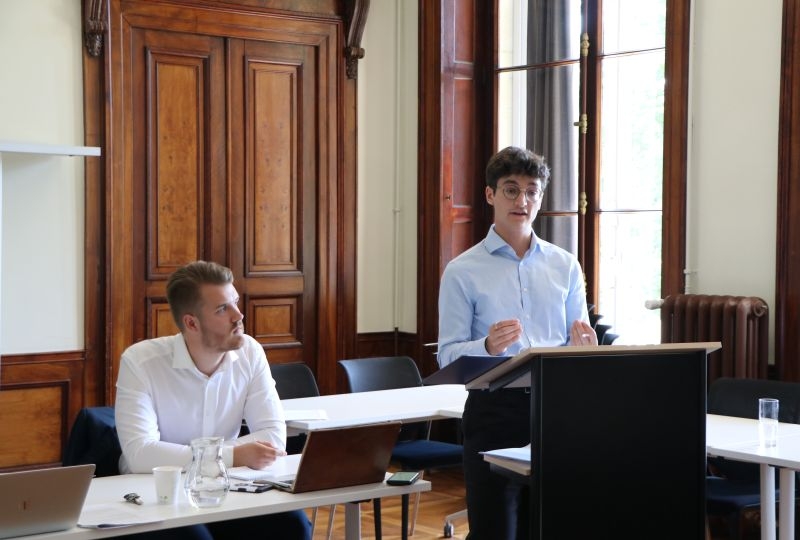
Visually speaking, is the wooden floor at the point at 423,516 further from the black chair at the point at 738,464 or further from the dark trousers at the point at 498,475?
the dark trousers at the point at 498,475

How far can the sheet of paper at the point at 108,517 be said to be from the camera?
258cm

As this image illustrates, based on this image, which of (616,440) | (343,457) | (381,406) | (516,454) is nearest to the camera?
(616,440)

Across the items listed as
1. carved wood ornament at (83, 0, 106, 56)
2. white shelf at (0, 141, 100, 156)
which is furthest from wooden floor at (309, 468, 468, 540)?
carved wood ornament at (83, 0, 106, 56)

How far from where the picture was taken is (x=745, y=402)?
4.67 m

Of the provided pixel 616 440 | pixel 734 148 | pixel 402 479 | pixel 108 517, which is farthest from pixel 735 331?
pixel 108 517

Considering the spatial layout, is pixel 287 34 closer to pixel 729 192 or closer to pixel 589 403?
pixel 729 192

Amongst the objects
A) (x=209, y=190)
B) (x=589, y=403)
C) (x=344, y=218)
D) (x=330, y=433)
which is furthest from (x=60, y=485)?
(x=344, y=218)

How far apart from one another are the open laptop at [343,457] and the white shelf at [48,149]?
333 centimetres

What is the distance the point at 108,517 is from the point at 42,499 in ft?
0.63

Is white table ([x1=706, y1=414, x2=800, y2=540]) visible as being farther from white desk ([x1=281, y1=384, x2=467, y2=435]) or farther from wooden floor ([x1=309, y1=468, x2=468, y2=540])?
wooden floor ([x1=309, y1=468, x2=468, y2=540])

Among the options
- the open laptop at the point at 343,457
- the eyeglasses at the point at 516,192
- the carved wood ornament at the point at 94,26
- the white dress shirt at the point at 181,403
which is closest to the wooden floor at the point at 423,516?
the white dress shirt at the point at 181,403

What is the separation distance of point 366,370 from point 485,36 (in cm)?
276

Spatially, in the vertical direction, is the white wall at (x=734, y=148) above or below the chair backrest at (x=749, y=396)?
above

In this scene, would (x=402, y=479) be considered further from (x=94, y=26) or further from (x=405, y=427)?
(x=94, y=26)
